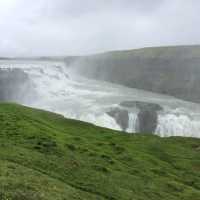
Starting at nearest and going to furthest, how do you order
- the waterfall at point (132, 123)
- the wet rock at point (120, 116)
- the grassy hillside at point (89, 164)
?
the grassy hillside at point (89, 164)
the wet rock at point (120, 116)
the waterfall at point (132, 123)

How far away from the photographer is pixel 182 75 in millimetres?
199250

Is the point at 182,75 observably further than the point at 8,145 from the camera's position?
Yes

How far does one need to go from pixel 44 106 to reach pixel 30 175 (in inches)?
4243

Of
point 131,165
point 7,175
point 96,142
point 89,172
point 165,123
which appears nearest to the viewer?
point 7,175

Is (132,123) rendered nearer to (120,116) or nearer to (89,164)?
(120,116)

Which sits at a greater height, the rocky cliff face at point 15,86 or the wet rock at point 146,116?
the rocky cliff face at point 15,86

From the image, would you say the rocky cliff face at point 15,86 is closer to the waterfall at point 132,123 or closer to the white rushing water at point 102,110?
the white rushing water at point 102,110

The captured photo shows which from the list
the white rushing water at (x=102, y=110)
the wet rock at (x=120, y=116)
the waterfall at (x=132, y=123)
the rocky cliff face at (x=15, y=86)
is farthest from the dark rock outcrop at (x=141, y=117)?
the rocky cliff face at (x=15, y=86)

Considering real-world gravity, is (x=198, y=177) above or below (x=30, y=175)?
below

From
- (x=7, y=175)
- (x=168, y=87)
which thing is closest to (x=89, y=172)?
(x=7, y=175)

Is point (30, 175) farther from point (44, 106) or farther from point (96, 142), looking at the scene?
point (44, 106)

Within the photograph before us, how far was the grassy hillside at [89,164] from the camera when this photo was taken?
30.9 meters

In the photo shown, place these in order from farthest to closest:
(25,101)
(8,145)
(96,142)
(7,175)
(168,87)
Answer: (168,87), (25,101), (96,142), (8,145), (7,175)

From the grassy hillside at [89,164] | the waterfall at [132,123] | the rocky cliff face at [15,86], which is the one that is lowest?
the waterfall at [132,123]
